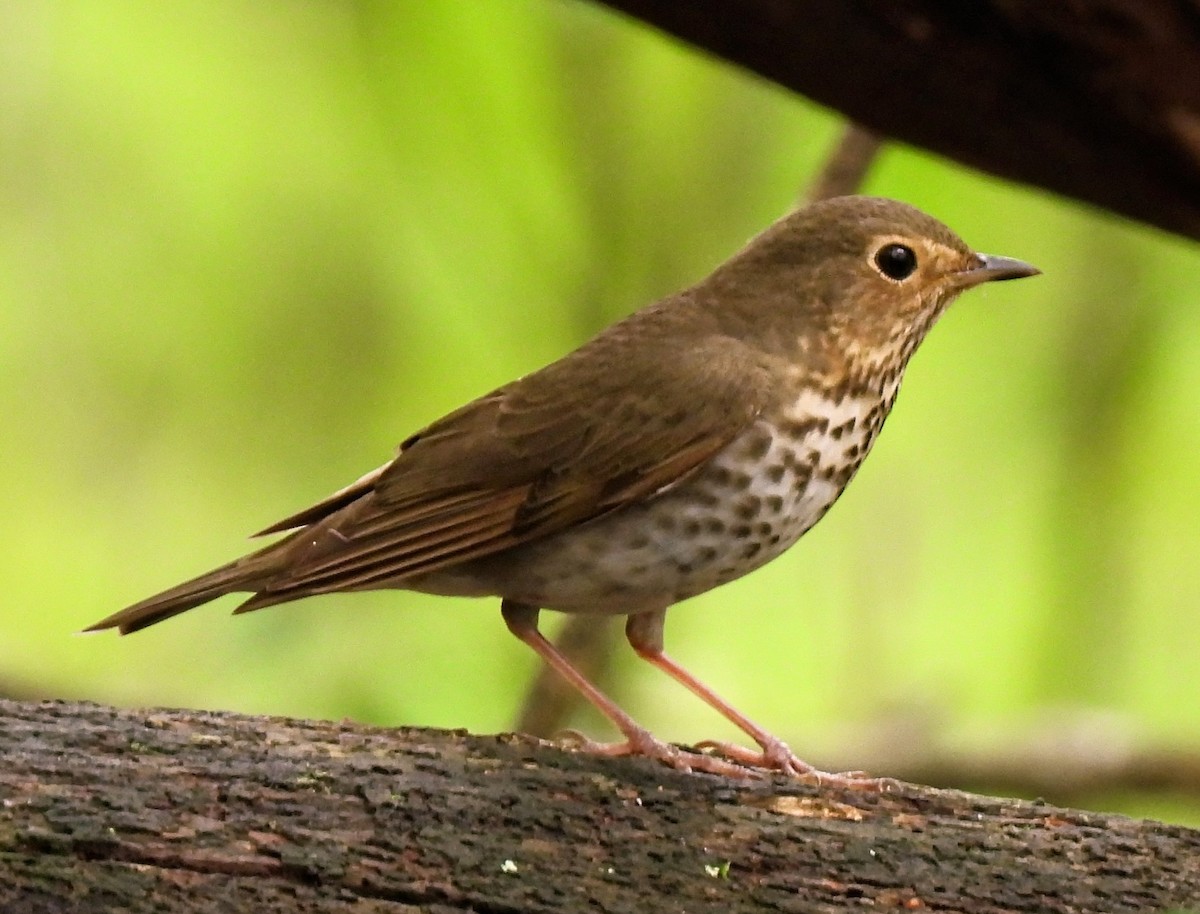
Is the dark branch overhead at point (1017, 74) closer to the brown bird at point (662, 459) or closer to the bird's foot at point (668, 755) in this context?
the brown bird at point (662, 459)

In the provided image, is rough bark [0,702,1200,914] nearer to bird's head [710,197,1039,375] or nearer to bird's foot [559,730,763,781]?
bird's foot [559,730,763,781]

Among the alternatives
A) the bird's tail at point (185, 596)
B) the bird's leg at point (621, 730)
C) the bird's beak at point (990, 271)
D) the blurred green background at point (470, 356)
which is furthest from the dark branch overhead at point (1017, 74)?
the blurred green background at point (470, 356)

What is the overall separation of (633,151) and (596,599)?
10.9 ft

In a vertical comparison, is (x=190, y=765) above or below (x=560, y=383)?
below

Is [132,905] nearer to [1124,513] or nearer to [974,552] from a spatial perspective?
[1124,513]

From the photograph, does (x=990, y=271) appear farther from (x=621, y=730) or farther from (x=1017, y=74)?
(x=621, y=730)

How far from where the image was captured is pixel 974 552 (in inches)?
328

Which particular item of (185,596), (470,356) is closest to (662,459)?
(185,596)

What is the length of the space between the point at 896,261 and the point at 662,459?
861 millimetres

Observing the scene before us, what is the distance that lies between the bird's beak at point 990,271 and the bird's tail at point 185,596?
1.96 m

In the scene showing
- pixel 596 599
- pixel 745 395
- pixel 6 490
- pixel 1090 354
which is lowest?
pixel 596 599

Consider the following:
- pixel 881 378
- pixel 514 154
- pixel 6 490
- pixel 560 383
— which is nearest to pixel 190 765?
pixel 560 383

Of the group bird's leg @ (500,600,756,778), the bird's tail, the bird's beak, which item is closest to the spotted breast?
bird's leg @ (500,600,756,778)

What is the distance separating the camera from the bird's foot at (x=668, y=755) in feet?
11.8
